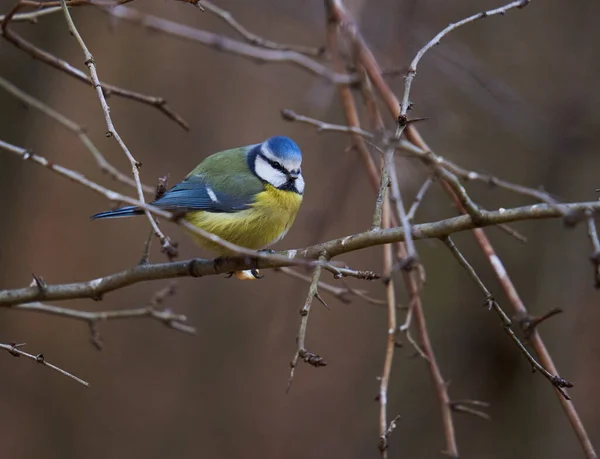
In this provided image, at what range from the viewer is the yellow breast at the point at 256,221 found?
254 cm

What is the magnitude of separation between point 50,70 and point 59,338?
1534 mm

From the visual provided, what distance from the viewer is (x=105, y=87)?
2055 mm

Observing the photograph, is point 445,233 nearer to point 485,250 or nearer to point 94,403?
point 485,250

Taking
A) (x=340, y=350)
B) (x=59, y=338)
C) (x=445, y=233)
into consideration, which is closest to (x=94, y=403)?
(x=59, y=338)

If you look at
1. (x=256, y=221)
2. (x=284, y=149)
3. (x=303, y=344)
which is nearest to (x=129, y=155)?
(x=303, y=344)

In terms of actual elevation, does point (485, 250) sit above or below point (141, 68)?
below

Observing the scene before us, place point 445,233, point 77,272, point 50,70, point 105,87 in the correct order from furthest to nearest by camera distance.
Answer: point 77,272
point 50,70
point 105,87
point 445,233

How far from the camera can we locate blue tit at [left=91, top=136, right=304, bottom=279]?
100 inches

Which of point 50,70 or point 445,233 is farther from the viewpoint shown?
point 50,70

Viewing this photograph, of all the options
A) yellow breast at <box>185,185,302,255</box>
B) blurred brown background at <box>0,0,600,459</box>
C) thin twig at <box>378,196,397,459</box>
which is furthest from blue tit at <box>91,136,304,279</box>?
blurred brown background at <box>0,0,600,459</box>

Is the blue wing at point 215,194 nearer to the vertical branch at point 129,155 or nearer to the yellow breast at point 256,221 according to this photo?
the yellow breast at point 256,221

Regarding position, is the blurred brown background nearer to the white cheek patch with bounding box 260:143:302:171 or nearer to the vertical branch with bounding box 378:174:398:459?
the white cheek patch with bounding box 260:143:302:171

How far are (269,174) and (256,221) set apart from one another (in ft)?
0.83

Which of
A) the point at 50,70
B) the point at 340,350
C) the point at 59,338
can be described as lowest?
the point at 59,338
